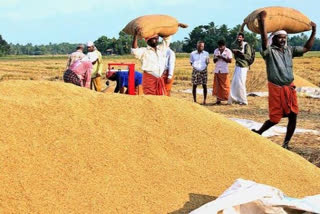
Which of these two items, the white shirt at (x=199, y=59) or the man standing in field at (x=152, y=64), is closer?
the man standing in field at (x=152, y=64)

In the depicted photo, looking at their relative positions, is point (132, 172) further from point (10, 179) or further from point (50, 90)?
point (50, 90)

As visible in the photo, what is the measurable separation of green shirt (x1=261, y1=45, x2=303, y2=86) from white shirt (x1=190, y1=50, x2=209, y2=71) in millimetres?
4468

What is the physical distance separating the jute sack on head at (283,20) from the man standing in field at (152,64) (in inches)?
89.8

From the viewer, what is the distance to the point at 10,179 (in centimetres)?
315

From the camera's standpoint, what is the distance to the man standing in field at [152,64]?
637 cm

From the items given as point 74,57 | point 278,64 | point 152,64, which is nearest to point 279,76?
point 278,64

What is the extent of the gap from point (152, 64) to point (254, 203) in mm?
3603

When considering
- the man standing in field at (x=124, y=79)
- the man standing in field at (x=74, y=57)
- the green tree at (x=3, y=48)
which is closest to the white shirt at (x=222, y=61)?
the man standing in field at (x=124, y=79)

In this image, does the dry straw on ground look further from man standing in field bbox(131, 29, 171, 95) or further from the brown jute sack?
the brown jute sack

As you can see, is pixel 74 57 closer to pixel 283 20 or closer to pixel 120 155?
pixel 283 20

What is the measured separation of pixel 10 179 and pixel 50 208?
294 mm

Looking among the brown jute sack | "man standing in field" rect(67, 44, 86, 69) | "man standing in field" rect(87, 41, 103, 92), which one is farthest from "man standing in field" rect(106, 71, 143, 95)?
the brown jute sack

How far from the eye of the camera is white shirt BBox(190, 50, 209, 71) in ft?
33.2

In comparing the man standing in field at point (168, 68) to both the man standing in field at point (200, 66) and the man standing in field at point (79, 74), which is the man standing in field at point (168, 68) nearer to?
the man standing in field at point (79, 74)
